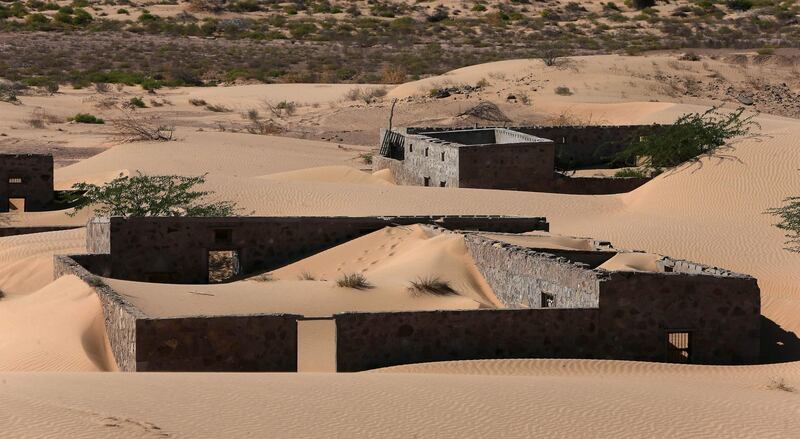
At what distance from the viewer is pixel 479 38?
86.4m

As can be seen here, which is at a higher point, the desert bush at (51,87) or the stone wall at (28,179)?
the desert bush at (51,87)

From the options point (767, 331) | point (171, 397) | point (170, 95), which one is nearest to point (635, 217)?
point (767, 331)

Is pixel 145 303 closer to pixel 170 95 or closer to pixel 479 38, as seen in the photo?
pixel 170 95

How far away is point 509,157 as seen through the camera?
38.6 metres

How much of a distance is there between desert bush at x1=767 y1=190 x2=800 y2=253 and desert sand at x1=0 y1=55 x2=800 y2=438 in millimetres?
357

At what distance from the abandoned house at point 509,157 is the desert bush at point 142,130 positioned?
858cm

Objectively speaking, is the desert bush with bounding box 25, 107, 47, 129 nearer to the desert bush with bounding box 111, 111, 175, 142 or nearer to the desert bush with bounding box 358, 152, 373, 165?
the desert bush with bounding box 111, 111, 175, 142

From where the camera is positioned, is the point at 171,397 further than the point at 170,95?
No

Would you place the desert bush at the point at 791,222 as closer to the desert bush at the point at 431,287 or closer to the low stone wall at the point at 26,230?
the desert bush at the point at 431,287

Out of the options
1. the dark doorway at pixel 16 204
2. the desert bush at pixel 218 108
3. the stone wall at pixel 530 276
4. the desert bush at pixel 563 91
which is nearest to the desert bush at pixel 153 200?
the dark doorway at pixel 16 204

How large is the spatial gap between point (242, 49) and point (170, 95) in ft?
56.0

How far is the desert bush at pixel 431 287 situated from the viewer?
76.8 feet

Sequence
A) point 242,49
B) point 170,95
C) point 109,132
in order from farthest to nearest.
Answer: point 242,49, point 170,95, point 109,132

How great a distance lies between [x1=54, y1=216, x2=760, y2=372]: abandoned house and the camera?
1883 cm
